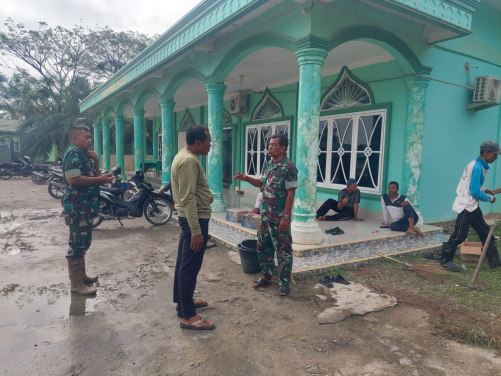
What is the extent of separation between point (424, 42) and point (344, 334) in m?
5.25

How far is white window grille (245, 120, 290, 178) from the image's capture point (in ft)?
29.8

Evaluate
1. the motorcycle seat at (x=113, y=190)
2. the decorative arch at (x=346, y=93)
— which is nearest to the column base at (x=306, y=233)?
the decorative arch at (x=346, y=93)

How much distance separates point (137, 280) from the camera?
3.91 meters

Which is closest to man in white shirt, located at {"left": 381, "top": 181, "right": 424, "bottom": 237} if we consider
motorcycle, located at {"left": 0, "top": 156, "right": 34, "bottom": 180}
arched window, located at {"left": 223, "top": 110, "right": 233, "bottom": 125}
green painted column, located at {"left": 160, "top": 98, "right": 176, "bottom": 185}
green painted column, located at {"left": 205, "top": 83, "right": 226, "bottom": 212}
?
green painted column, located at {"left": 205, "top": 83, "right": 226, "bottom": 212}

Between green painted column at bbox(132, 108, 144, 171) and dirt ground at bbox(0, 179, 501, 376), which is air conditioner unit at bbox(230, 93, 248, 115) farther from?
dirt ground at bbox(0, 179, 501, 376)

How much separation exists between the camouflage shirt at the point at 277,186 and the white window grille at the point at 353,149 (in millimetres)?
3821

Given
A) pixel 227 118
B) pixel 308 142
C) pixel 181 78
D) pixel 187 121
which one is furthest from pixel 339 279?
pixel 187 121

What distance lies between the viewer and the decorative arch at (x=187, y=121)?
13.4 metres

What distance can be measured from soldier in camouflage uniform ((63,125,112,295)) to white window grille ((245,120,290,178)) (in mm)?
5800

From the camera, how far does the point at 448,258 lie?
449 centimetres

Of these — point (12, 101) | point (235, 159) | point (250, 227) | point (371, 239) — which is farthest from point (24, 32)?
point (371, 239)

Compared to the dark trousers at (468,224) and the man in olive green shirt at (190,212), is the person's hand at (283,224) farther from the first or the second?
the dark trousers at (468,224)

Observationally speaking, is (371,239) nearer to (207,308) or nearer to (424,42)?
(207,308)

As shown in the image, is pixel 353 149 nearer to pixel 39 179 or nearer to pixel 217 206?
pixel 217 206
